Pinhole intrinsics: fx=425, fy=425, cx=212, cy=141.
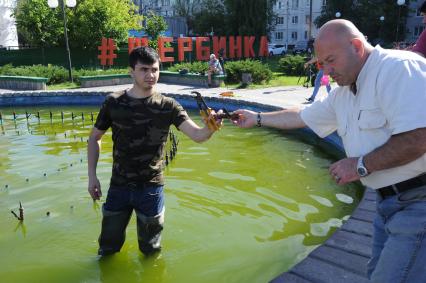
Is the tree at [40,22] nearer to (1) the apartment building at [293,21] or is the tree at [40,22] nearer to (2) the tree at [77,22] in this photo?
(2) the tree at [77,22]

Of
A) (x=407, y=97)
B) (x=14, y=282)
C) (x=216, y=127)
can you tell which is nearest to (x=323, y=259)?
(x=216, y=127)

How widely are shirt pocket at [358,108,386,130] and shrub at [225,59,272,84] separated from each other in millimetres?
16610

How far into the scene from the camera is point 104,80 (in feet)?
68.4

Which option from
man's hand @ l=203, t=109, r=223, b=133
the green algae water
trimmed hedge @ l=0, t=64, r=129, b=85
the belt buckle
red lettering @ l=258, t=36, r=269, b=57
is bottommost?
the green algae water

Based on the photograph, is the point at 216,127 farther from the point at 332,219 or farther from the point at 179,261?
the point at 332,219

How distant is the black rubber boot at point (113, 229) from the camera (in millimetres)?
3916

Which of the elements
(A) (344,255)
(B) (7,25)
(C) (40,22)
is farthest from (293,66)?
(B) (7,25)

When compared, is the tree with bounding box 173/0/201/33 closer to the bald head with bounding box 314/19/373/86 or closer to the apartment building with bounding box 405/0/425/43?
the apartment building with bounding box 405/0/425/43

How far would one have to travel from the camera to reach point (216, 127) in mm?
3703

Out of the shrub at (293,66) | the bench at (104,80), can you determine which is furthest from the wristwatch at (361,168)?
the shrub at (293,66)

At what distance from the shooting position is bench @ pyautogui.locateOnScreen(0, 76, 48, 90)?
19328 mm

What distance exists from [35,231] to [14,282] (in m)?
1.22

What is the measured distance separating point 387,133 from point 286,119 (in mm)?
1081

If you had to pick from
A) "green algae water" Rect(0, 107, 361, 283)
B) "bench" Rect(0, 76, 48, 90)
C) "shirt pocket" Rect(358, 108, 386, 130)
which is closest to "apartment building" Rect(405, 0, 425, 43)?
"bench" Rect(0, 76, 48, 90)
